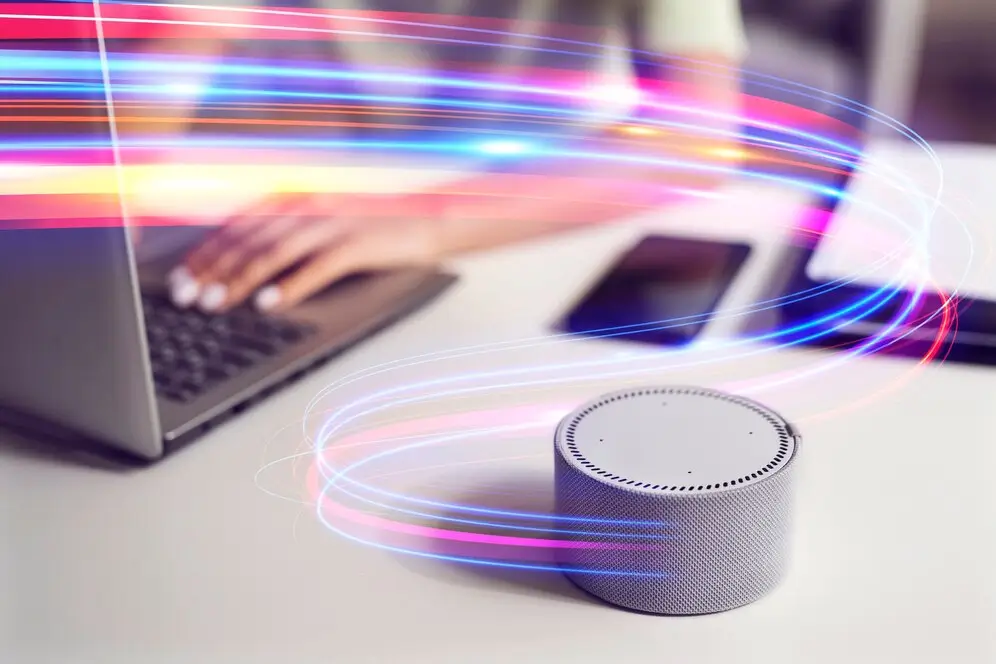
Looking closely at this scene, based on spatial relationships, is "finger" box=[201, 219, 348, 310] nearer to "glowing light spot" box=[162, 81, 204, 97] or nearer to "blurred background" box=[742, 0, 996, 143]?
"glowing light spot" box=[162, 81, 204, 97]

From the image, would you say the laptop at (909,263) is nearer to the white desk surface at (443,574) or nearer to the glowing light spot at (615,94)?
the white desk surface at (443,574)

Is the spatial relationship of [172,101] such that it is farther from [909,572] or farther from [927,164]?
[909,572]

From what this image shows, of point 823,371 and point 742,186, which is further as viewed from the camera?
point 742,186

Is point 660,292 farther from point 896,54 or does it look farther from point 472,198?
point 896,54

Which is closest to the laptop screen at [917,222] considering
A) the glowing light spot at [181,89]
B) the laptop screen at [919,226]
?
the laptop screen at [919,226]

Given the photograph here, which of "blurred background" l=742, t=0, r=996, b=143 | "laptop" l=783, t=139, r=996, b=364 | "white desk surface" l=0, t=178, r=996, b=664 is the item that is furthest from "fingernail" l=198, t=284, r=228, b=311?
"blurred background" l=742, t=0, r=996, b=143

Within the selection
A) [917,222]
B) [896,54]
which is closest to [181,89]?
[917,222]

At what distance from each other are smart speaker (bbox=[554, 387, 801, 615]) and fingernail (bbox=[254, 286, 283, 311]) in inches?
11.9

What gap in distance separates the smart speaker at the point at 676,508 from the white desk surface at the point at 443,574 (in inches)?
0.5

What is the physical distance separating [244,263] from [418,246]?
16cm

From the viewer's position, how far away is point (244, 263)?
711mm

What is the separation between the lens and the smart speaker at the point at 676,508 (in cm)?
38

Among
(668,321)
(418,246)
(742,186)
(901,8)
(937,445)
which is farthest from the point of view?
(901,8)

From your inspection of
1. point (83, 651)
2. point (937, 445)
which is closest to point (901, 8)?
point (937, 445)
